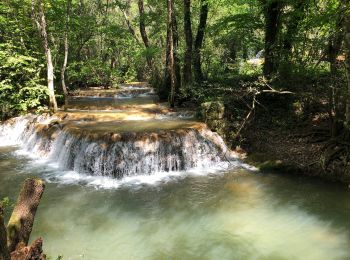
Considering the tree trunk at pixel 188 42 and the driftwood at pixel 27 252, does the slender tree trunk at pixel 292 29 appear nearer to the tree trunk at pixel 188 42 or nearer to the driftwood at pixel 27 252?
the tree trunk at pixel 188 42

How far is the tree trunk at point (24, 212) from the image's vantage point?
3643 millimetres

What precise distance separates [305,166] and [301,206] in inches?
77.2

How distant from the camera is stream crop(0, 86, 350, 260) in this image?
22.2 feet

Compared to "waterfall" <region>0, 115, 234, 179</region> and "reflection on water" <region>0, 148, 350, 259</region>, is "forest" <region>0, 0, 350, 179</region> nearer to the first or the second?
"waterfall" <region>0, 115, 234, 179</region>

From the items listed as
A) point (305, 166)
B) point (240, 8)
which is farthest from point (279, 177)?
point (240, 8)

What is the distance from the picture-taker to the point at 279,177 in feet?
33.0

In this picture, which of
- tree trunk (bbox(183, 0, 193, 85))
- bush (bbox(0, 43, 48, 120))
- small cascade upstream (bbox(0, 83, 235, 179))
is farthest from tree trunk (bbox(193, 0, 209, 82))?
bush (bbox(0, 43, 48, 120))

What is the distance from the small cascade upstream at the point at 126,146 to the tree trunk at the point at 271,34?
366 centimetres

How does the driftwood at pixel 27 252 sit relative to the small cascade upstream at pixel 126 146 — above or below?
above

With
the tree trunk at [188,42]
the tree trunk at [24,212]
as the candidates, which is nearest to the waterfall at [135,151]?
the tree trunk at [188,42]

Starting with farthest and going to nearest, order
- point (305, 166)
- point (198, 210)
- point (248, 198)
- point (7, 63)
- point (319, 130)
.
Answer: point (7, 63)
point (319, 130)
point (305, 166)
point (248, 198)
point (198, 210)

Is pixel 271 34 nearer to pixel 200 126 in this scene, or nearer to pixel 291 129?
pixel 291 129

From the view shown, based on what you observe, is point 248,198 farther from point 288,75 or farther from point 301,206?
point 288,75

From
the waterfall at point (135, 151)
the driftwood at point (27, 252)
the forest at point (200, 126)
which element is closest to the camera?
the driftwood at point (27, 252)
